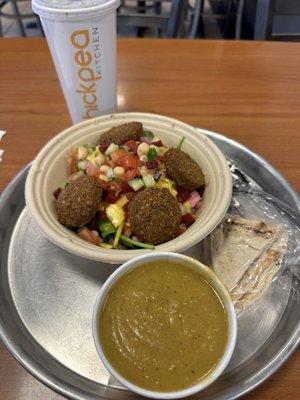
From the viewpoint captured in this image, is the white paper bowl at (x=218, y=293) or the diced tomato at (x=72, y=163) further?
the diced tomato at (x=72, y=163)

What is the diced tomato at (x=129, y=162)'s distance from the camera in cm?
106

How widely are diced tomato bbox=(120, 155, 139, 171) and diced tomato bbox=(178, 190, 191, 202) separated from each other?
0.51 feet

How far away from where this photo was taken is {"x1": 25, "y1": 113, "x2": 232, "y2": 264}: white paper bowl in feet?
2.90

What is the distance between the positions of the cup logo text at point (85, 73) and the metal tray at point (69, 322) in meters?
0.42

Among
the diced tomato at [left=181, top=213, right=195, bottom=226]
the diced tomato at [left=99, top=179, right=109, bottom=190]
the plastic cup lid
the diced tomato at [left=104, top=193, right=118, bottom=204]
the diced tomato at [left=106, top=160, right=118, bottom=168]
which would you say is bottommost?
the diced tomato at [left=181, top=213, right=195, bottom=226]

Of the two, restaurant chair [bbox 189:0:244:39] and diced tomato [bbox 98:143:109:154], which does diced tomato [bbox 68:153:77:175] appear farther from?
restaurant chair [bbox 189:0:244:39]

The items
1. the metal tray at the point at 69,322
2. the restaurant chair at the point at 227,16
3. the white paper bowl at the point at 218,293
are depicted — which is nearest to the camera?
the white paper bowl at the point at 218,293

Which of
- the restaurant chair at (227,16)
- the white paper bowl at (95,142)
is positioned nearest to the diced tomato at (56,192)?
the white paper bowl at (95,142)

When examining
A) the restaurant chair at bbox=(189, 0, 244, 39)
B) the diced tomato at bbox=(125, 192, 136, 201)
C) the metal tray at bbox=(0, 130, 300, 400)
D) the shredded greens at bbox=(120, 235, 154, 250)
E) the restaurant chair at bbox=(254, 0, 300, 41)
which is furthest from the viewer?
the restaurant chair at bbox=(189, 0, 244, 39)

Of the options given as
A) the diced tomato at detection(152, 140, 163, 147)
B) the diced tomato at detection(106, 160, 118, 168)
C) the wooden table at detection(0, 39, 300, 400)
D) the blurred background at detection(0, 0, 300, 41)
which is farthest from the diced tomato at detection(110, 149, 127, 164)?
the blurred background at detection(0, 0, 300, 41)

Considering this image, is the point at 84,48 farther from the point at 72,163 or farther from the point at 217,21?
the point at 217,21

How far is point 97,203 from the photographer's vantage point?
0.96 m

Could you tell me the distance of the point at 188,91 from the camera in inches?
61.4

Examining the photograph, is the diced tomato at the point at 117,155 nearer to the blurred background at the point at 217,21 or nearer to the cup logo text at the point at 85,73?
the cup logo text at the point at 85,73
